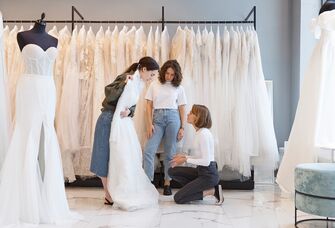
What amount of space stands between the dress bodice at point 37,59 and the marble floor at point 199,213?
3.94 feet

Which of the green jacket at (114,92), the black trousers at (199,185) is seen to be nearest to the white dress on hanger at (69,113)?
the green jacket at (114,92)

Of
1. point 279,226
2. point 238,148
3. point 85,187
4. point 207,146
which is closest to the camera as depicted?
point 279,226

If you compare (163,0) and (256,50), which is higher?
(163,0)

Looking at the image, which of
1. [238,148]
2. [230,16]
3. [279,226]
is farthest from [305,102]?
[230,16]

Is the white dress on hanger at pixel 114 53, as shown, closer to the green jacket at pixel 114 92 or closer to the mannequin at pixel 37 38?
the green jacket at pixel 114 92

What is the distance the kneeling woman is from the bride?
33cm

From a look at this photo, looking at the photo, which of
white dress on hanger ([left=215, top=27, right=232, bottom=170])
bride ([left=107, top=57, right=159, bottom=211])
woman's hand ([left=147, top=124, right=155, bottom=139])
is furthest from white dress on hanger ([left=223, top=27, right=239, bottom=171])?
bride ([left=107, top=57, right=159, bottom=211])

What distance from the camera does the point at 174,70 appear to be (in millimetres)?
4234

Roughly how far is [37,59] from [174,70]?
60.2 inches

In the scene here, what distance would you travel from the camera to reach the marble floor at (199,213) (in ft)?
10.5

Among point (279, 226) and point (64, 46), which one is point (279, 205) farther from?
point (64, 46)

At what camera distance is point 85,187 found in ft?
15.3

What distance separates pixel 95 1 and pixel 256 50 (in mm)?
2206

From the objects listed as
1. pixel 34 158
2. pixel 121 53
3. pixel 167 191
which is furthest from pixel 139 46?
pixel 34 158
